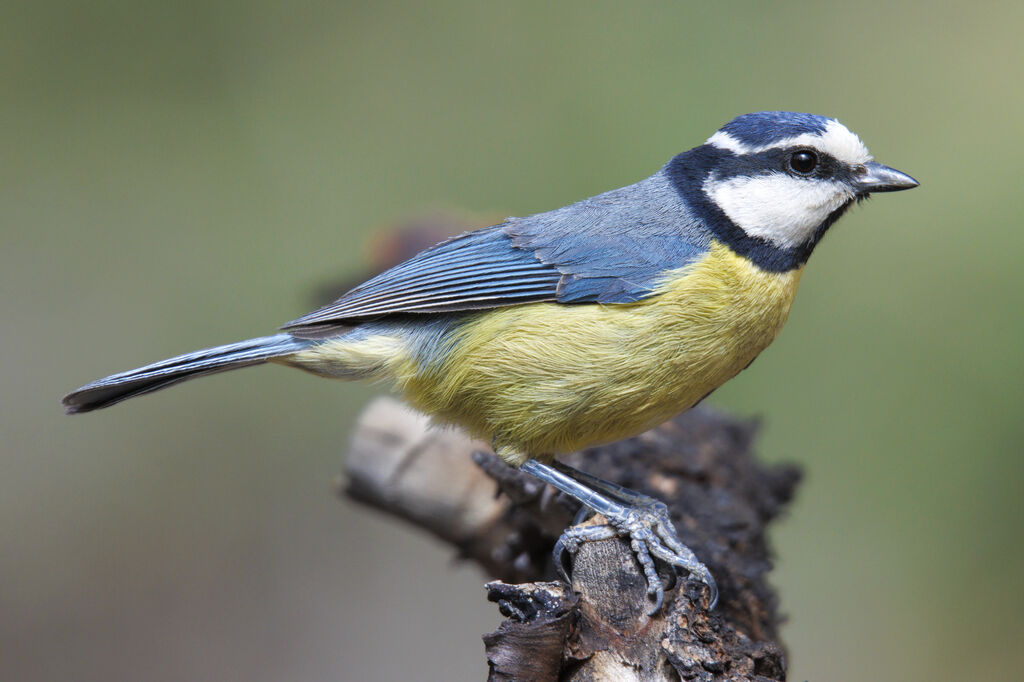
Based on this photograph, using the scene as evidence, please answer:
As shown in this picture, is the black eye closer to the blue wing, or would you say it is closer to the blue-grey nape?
the blue-grey nape

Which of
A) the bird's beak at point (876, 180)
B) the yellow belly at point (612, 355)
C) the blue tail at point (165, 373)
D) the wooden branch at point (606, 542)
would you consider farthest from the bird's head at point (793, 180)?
the blue tail at point (165, 373)

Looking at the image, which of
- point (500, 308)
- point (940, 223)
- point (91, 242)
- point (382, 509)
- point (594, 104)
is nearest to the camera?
point (500, 308)

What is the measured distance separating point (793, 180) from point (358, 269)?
2.93m

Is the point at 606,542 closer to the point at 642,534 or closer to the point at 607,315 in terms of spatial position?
the point at 642,534

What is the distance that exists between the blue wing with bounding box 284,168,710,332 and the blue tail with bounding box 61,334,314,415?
0.18m

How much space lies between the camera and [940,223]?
556 centimetres

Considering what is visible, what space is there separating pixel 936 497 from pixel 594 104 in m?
3.46

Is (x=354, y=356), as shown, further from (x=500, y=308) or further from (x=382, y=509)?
(x=382, y=509)

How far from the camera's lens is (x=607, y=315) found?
2754 millimetres

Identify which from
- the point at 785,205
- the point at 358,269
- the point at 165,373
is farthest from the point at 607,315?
the point at 358,269

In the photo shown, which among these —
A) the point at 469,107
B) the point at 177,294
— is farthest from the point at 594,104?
the point at 177,294

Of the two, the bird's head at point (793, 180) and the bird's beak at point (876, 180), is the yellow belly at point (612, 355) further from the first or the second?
the bird's beak at point (876, 180)

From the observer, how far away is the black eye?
2.79 metres

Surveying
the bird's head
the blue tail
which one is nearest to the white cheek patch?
the bird's head
